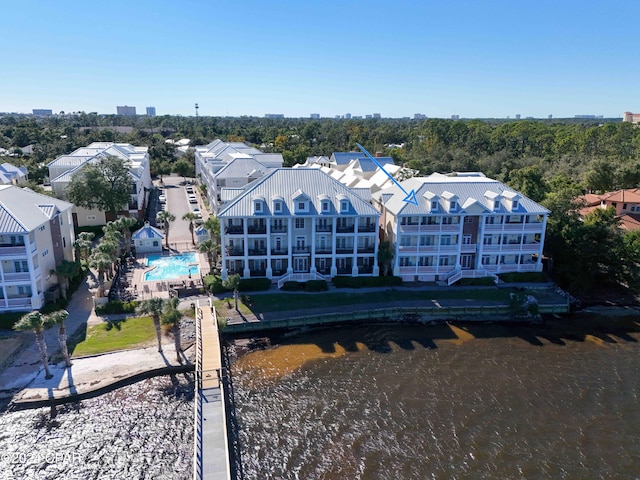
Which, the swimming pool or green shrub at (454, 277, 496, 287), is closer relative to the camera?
green shrub at (454, 277, 496, 287)

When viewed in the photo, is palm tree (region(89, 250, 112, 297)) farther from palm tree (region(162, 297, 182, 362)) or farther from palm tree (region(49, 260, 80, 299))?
palm tree (region(162, 297, 182, 362))

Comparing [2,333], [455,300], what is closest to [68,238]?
[2,333]

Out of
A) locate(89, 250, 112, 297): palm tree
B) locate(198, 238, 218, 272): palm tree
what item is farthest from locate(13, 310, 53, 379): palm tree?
locate(198, 238, 218, 272): palm tree

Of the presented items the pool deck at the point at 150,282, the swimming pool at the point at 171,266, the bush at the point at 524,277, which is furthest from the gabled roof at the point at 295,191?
the bush at the point at 524,277

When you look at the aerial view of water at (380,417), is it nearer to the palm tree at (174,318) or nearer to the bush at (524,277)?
the palm tree at (174,318)

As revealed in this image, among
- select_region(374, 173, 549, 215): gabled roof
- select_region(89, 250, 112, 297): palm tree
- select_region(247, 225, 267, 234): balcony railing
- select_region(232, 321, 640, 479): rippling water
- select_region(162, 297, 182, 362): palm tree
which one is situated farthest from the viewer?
select_region(374, 173, 549, 215): gabled roof

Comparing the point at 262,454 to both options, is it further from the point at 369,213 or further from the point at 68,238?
the point at 68,238
